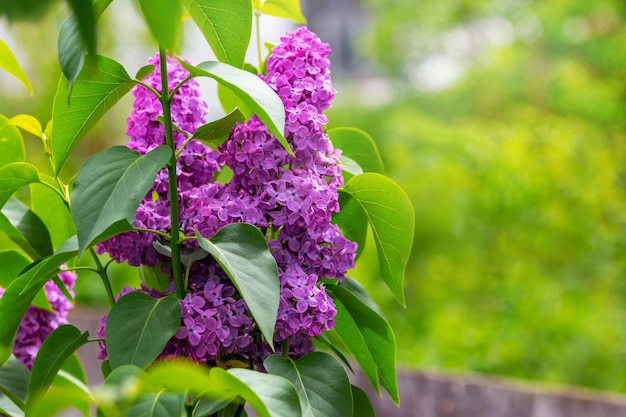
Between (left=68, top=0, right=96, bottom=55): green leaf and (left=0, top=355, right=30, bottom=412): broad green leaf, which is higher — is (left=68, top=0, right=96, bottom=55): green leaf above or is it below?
above

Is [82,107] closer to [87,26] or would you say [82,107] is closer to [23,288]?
[23,288]

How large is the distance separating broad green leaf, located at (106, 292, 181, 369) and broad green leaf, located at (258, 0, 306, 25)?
19 cm

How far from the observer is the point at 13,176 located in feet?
1.27

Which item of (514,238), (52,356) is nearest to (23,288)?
(52,356)

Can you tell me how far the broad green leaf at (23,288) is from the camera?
35 cm

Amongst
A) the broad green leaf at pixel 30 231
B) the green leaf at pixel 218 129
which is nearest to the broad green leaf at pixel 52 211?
the broad green leaf at pixel 30 231

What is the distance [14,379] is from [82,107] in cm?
18

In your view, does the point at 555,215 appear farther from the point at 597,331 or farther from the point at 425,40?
the point at 425,40

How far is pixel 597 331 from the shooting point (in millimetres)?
1854

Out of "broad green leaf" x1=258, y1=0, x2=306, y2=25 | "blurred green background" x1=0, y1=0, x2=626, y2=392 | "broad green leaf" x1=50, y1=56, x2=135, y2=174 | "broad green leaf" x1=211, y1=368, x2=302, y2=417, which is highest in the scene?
"broad green leaf" x1=258, y1=0, x2=306, y2=25

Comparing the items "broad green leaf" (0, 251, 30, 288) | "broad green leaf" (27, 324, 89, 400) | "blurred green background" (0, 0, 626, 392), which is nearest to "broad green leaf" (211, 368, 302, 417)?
"broad green leaf" (27, 324, 89, 400)

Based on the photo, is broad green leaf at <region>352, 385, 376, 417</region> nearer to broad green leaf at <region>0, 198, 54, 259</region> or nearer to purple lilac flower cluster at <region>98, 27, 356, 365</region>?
purple lilac flower cluster at <region>98, 27, 356, 365</region>

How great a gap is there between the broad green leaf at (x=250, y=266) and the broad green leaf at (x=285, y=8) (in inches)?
6.6

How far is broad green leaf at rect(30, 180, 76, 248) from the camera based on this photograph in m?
0.45
